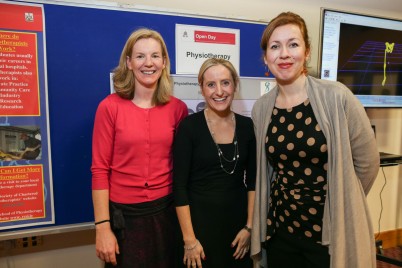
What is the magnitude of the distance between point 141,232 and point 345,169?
0.94m

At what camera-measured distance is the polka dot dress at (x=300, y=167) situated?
124cm

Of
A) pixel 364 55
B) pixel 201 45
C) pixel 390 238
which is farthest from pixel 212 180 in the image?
pixel 390 238

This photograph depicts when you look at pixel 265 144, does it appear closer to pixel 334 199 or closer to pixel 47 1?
pixel 334 199

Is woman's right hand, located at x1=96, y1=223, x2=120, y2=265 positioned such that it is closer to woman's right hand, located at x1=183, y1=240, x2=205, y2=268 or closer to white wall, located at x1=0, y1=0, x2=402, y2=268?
woman's right hand, located at x1=183, y1=240, x2=205, y2=268

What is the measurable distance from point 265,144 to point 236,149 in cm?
15

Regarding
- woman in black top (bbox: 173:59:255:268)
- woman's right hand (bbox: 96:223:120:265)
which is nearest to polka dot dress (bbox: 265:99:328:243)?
woman in black top (bbox: 173:59:255:268)

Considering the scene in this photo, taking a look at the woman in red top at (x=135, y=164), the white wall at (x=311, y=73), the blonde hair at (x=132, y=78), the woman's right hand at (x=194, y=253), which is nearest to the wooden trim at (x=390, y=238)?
the white wall at (x=311, y=73)

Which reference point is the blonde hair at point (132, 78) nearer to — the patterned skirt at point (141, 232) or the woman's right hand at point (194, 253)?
the patterned skirt at point (141, 232)

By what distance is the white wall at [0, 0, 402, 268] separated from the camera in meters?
2.01

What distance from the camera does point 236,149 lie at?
1.47 meters

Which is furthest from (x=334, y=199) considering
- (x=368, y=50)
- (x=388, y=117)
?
(x=388, y=117)

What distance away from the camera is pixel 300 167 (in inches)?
50.4

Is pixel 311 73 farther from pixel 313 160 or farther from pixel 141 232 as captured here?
pixel 141 232

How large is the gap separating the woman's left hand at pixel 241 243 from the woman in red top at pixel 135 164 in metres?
0.33
